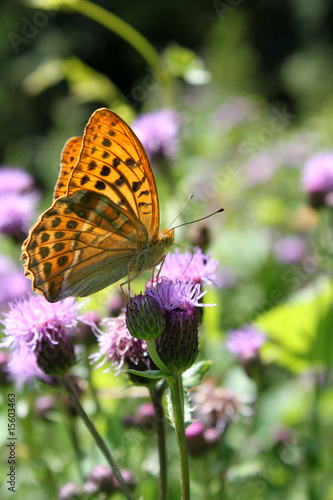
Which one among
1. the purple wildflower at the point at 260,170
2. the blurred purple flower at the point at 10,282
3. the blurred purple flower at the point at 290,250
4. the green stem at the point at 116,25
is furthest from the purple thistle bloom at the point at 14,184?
the purple wildflower at the point at 260,170

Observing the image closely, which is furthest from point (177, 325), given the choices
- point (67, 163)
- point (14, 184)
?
point (14, 184)

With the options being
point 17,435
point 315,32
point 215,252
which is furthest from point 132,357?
point 315,32

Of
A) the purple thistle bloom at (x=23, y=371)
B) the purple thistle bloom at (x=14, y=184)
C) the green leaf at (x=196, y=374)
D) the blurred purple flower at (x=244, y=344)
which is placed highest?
the purple thistle bloom at (x=14, y=184)

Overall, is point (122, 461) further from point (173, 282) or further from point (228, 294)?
point (228, 294)

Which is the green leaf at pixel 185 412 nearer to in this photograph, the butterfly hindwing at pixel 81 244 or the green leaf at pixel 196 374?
the green leaf at pixel 196 374

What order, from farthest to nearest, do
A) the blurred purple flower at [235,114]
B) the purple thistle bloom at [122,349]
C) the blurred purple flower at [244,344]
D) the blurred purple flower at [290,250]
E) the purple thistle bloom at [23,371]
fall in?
the blurred purple flower at [235,114]
the blurred purple flower at [290,250]
the blurred purple flower at [244,344]
the purple thistle bloom at [23,371]
the purple thistle bloom at [122,349]

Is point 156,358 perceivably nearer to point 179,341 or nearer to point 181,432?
point 179,341
